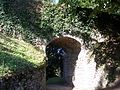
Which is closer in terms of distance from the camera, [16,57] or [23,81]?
[23,81]

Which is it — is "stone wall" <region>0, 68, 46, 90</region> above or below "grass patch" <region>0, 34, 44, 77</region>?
below

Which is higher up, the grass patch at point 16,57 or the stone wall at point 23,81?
the grass patch at point 16,57

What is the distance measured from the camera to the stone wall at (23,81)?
803 centimetres

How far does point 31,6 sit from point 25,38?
1.44 m

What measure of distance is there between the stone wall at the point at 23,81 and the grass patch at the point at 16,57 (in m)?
0.17

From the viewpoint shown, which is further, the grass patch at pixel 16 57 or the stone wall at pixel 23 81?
the grass patch at pixel 16 57

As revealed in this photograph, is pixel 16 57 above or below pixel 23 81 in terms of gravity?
above

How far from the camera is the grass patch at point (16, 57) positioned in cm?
920

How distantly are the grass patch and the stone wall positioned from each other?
167mm

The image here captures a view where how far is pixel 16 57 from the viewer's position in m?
11.0

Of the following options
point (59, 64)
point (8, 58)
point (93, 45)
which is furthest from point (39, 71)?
point (59, 64)

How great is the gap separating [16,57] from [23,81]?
1.93 metres

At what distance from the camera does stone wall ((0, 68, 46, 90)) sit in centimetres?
803

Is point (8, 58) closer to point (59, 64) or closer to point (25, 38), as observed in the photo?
point (25, 38)
